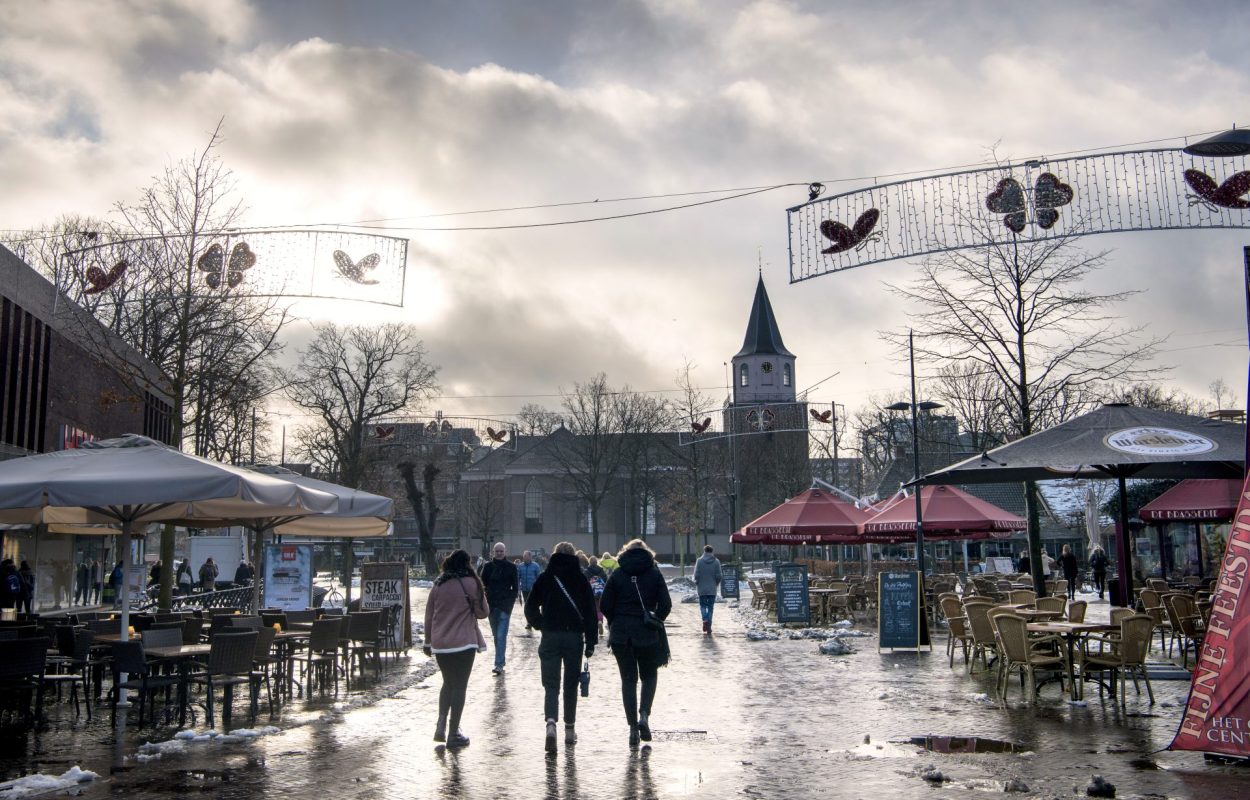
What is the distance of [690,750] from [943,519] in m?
14.5

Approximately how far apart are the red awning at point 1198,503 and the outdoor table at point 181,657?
19.5m

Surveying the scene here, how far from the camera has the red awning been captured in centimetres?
2238

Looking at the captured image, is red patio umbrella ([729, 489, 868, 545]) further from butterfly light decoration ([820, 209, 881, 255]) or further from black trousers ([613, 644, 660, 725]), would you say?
black trousers ([613, 644, 660, 725])

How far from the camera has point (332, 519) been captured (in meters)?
16.7

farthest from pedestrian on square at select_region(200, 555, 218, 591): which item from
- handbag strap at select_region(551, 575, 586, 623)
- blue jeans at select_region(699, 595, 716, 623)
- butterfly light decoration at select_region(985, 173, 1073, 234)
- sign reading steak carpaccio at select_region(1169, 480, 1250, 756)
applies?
sign reading steak carpaccio at select_region(1169, 480, 1250, 756)

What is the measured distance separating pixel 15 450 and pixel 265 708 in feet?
46.5

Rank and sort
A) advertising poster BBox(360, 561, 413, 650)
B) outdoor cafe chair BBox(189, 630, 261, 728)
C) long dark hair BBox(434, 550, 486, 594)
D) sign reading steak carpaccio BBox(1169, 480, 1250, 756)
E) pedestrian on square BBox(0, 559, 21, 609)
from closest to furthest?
sign reading steak carpaccio BBox(1169, 480, 1250, 756) → long dark hair BBox(434, 550, 486, 594) → outdoor cafe chair BBox(189, 630, 261, 728) → advertising poster BBox(360, 561, 413, 650) → pedestrian on square BBox(0, 559, 21, 609)

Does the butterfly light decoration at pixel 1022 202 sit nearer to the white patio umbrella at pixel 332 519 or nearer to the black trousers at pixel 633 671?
the black trousers at pixel 633 671

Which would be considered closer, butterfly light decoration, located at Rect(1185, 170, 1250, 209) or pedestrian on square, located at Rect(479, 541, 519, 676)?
butterfly light decoration, located at Rect(1185, 170, 1250, 209)

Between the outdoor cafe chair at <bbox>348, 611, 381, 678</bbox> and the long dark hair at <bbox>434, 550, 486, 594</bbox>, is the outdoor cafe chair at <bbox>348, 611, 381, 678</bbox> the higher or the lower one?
the lower one

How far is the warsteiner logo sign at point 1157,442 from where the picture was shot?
12336 mm

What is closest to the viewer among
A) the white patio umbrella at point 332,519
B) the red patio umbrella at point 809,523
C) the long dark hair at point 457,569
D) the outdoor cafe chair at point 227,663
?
the long dark hair at point 457,569

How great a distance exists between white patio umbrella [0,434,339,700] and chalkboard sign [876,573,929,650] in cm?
953

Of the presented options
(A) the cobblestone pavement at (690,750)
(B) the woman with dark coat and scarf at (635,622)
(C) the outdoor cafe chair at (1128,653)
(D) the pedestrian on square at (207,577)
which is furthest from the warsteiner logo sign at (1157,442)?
(D) the pedestrian on square at (207,577)
